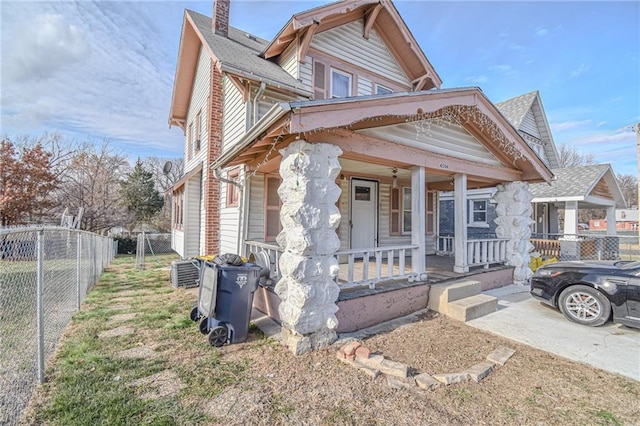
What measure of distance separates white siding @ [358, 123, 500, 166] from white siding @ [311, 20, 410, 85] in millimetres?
4009

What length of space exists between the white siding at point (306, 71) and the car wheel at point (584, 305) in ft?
23.0

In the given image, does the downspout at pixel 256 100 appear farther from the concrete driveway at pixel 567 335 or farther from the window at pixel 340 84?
the concrete driveway at pixel 567 335

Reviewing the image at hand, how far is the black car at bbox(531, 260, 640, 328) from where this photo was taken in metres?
4.37

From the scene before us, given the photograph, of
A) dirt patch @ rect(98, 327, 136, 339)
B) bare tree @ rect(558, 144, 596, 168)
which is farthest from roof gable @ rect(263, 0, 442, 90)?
bare tree @ rect(558, 144, 596, 168)

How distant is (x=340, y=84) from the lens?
8406 millimetres

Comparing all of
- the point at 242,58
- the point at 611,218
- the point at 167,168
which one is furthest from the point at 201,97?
the point at 611,218

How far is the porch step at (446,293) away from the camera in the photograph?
5.23m

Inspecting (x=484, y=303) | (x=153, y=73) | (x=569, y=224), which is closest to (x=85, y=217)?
(x=153, y=73)

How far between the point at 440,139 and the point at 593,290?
359 centimetres

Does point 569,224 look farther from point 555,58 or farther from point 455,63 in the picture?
point 455,63

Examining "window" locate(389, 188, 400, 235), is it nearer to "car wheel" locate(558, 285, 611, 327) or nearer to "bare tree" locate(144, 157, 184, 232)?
"car wheel" locate(558, 285, 611, 327)

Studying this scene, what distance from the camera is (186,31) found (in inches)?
385

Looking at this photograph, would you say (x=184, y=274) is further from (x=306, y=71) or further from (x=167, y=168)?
(x=306, y=71)

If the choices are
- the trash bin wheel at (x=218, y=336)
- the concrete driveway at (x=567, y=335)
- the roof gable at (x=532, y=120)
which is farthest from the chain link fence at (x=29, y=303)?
the roof gable at (x=532, y=120)
